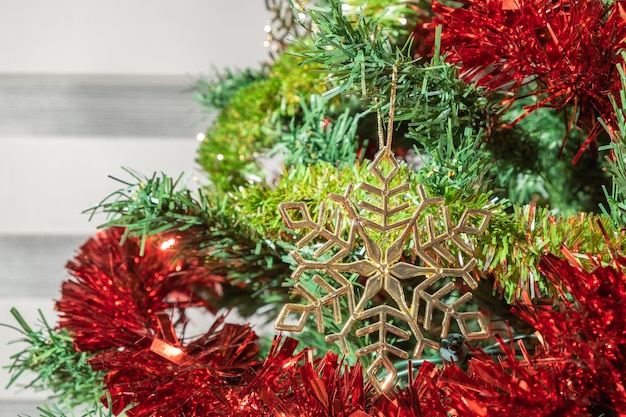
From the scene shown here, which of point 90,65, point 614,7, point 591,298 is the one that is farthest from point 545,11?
point 90,65

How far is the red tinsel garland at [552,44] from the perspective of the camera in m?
0.28

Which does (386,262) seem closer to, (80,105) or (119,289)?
(119,289)

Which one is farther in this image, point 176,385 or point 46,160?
point 46,160

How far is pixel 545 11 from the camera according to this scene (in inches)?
11.1

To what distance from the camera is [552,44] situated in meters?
0.28

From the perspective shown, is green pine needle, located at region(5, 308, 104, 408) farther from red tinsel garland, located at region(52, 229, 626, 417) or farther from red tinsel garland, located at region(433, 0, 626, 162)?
red tinsel garland, located at region(433, 0, 626, 162)

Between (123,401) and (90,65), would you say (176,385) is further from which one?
(90,65)

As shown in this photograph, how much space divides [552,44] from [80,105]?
0.65m

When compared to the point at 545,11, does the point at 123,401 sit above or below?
below

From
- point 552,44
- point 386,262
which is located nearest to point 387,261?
point 386,262

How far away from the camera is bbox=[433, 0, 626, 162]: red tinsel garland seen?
0.28m

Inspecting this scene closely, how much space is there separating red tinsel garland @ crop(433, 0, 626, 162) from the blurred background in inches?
21.0

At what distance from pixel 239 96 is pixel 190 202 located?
166 mm

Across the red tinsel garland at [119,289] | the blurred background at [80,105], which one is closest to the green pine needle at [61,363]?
the red tinsel garland at [119,289]
